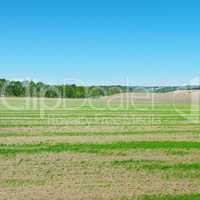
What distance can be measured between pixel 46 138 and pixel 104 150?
5.91 m

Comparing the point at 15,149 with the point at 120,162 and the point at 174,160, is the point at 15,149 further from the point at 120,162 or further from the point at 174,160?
the point at 174,160

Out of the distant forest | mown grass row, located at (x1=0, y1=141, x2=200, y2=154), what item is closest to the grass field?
mown grass row, located at (x1=0, y1=141, x2=200, y2=154)

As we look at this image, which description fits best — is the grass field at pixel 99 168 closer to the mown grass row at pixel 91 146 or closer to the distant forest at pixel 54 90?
the mown grass row at pixel 91 146

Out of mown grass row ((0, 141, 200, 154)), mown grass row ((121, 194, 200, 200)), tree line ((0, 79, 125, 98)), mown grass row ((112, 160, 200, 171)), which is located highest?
tree line ((0, 79, 125, 98))

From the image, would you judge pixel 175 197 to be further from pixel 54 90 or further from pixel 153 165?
pixel 54 90

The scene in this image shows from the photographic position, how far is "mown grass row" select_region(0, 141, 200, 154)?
19.2 meters

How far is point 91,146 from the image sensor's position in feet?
67.7

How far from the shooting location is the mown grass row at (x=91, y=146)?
62.9ft

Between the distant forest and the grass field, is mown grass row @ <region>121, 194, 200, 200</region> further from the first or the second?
the distant forest

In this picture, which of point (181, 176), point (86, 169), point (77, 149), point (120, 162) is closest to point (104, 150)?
point (77, 149)

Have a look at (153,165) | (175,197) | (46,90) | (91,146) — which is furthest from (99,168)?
(46,90)

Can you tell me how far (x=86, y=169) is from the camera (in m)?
14.7

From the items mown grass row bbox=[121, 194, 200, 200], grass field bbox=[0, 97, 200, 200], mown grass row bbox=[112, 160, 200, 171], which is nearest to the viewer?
mown grass row bbox=[121, 194, 200, 200]

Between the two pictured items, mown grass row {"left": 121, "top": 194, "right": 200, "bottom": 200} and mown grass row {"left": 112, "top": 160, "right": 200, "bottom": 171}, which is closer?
mown grass row {"left": 121, "top": 194, "right": 200, "bottom": 200}
